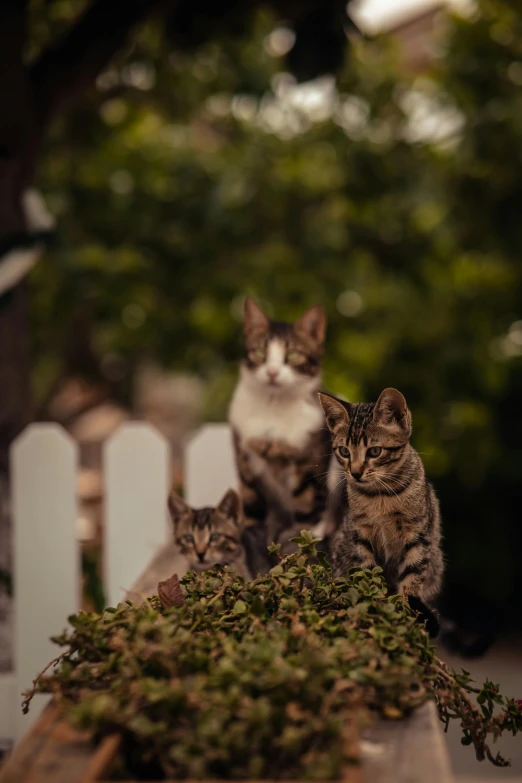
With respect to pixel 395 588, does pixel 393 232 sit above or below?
above

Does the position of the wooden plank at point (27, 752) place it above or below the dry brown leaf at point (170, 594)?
below

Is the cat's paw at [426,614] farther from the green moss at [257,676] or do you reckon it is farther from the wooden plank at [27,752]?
the wooden plank at [27,752]

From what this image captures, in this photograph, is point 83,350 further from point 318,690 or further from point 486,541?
point 318,690

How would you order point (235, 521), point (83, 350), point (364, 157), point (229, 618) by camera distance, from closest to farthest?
point (229, 618), point (235, 521), point (364, 157), point (83, 350)

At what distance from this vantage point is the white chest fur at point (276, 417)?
7.68 ft

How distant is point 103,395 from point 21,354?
13.2 feet

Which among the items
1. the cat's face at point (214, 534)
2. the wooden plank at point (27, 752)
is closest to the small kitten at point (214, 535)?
the cat's face at point (214, 534)

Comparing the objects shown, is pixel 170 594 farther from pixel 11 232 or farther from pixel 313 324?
pixel 11 232

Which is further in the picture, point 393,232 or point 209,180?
point 393,232

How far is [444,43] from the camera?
4.84 metres

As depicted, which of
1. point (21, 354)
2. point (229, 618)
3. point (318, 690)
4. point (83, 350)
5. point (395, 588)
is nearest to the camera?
point (318, 690)

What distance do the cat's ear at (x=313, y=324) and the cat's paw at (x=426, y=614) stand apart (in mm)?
929

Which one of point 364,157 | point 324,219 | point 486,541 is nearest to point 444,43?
point 364,157

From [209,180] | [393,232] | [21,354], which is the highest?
[209,180]
